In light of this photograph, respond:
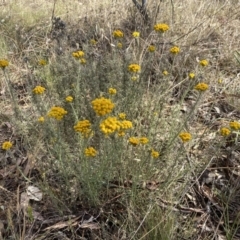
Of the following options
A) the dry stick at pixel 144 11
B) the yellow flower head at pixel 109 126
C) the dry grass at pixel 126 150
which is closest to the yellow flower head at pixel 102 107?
the yellow flower head at pixel 109 126

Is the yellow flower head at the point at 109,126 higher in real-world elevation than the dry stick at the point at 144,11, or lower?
lower

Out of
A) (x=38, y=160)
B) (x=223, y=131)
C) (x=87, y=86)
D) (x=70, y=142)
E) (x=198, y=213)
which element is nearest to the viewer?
(x=223, y=131)

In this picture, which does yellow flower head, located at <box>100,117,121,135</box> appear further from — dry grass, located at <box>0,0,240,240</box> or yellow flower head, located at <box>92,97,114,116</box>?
dry grass, located at <box>0,0,240,240</box>

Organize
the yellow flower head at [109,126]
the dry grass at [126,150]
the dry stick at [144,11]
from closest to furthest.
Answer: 1. the yellow flower head at [109,126]
2. the dry grass at [126,150]
3. the dry stick at [144,11]

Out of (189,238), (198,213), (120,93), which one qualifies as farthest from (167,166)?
(120,93)

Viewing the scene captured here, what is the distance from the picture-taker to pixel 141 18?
12.6 feet

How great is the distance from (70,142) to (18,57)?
1.89 meters

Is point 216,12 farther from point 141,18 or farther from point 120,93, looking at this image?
point 120,93

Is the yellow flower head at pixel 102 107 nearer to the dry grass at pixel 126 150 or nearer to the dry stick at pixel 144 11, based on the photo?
the dry grass at pixel 126 150

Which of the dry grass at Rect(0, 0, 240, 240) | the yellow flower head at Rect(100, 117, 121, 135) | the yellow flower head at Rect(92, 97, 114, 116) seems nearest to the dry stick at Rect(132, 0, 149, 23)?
the dry grass at Rect(0, 0, 240, 240)

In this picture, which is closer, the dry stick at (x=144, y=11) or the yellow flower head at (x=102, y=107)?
the yellow flower head at (x=102, y=107)

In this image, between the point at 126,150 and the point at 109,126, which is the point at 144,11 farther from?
the point at 109,126

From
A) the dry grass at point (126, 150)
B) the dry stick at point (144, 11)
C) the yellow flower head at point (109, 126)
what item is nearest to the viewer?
the yellow flower head at point (109, 126)

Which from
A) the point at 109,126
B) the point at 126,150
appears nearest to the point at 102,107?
the point at 109,126
